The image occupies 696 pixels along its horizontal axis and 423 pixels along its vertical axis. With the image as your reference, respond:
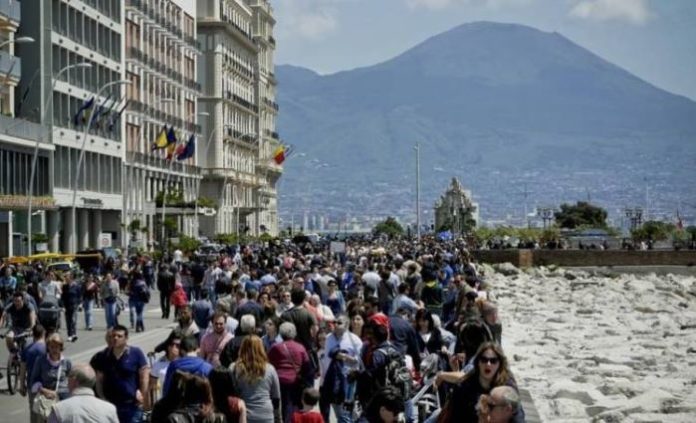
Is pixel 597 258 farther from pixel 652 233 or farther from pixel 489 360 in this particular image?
pixel 489 360

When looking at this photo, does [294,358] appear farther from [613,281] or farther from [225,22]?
[225,22]

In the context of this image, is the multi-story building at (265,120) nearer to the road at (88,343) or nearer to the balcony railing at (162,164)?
the balcony railing at (162,164)

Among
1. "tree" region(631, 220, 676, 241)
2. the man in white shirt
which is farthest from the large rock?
the man in white shirt

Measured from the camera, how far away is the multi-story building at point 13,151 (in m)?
59.4

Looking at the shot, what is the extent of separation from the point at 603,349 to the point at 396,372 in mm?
26507

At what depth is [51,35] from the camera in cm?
Result: 6806

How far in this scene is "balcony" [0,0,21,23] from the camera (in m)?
59.3

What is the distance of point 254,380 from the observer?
13.1m

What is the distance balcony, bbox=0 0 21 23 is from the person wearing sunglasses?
51.0 meters

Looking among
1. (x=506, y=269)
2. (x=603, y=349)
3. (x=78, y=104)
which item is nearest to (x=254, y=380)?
(x=603, y=349)

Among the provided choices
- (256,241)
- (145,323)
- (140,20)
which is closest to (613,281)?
(256,241)

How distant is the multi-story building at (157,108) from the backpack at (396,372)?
6385cm

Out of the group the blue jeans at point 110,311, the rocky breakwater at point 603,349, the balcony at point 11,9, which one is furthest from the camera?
the balcony at point 11,9

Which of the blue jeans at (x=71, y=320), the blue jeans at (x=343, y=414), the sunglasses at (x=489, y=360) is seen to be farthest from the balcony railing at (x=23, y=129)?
the sunglasses at (x=489, y=360)
